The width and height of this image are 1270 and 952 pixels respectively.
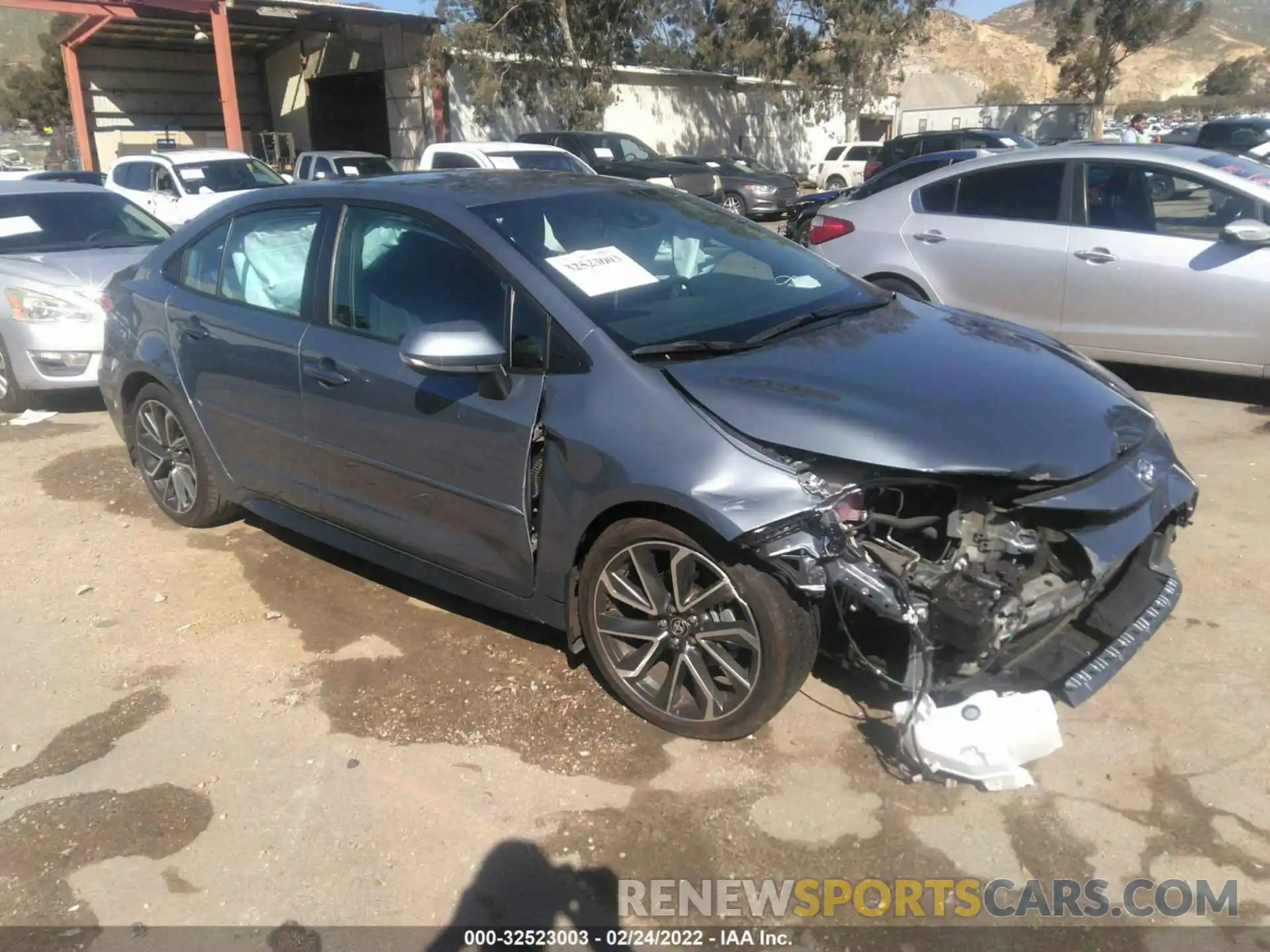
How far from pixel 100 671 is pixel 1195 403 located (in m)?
6.38

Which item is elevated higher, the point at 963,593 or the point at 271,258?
the point at 271,258

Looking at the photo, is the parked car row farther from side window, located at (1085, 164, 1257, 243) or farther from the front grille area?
the front grille area

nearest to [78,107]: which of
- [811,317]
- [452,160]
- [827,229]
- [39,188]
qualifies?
[452,160]

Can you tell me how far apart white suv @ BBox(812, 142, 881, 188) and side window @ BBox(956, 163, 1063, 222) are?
62.5 feet

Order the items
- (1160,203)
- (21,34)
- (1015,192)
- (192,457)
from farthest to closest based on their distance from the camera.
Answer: (21,34) → (1015,192) → (1160,203) → (192,457)

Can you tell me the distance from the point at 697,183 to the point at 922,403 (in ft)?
51.0

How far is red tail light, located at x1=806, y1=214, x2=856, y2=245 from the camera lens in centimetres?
743

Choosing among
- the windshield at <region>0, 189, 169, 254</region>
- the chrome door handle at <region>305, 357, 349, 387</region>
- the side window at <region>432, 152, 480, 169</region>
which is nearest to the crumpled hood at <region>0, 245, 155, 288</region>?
the windshield at <region>0, 189, 169, 254</region>

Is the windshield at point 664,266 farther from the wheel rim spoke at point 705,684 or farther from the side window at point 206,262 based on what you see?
the side window at point 206,262

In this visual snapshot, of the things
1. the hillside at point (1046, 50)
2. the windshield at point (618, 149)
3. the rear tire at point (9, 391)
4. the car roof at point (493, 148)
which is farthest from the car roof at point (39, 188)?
the hillside at point (1046, 50)

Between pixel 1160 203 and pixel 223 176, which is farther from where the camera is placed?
pixel 223 176

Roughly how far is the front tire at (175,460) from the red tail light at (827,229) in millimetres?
4697

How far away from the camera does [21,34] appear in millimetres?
114312

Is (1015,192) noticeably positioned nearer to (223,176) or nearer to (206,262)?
(206,262)
